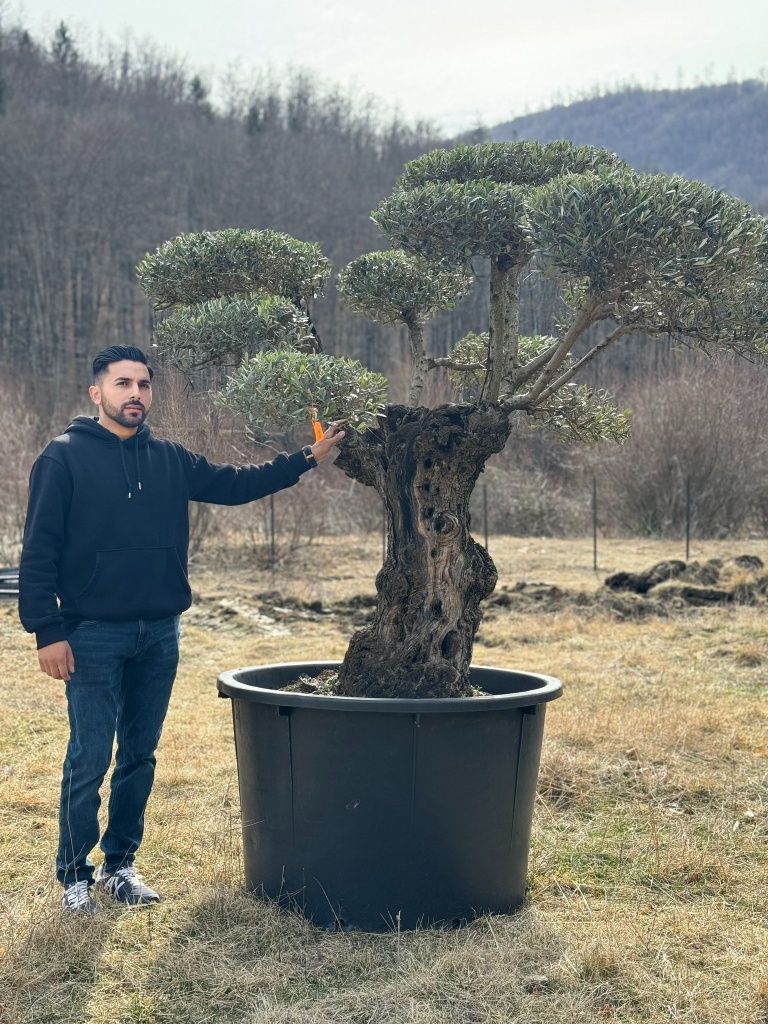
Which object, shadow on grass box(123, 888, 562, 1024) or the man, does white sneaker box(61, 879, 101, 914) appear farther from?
shadow on grass box(123, 888, 562, 1024)

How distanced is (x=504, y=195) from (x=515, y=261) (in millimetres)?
313

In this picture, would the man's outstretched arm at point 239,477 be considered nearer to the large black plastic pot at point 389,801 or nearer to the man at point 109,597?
the man at point 109,597

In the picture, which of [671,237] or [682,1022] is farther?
[671,237]

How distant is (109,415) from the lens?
3.04 m

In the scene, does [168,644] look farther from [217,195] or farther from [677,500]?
[217,195]

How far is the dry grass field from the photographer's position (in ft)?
8.05

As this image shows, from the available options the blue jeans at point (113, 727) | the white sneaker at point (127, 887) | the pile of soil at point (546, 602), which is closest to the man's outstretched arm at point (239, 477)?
the blue jeans at point (113, 727)

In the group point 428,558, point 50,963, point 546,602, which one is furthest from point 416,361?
point 546,602

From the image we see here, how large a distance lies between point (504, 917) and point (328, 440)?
4.90ft

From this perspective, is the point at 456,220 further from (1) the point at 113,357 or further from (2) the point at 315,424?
(1) the point at 113,357

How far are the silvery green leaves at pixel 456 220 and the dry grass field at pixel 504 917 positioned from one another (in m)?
2.07

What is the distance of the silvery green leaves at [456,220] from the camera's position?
331 cm

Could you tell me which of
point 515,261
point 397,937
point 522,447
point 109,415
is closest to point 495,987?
point 397,937

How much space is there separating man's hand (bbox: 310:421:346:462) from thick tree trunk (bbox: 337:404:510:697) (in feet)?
1.01
